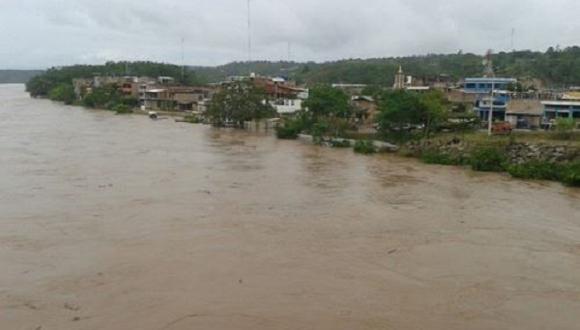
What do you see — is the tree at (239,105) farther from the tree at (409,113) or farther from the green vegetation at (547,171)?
the green vegetation at (547,171)

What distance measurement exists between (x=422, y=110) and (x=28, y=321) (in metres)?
13.2

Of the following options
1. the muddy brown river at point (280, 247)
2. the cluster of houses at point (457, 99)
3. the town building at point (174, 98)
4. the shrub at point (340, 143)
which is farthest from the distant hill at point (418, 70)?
the muddy brown river at point (280, 247)

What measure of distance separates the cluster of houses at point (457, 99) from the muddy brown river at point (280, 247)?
5.60 metres

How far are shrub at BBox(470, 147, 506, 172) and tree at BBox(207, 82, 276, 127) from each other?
10436 mm

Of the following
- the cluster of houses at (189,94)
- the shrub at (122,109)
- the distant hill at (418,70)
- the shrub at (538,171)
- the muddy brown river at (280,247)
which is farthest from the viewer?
the distant hill at (418,70)

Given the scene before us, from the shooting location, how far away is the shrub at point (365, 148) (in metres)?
16.2

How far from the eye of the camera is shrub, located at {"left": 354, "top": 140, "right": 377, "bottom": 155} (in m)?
16.2

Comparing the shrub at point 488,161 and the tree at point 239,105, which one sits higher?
the tree at point 239,105

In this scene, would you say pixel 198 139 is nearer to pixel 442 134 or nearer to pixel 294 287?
pixel 442 134

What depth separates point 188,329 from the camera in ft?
16.8

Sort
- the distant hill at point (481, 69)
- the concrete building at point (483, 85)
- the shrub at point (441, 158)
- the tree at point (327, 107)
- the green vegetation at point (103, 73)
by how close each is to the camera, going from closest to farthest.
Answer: the shrub at point (441, 158), the tree at point (327, 107), the concrete building at point (483, 85), the distant hill at point (481, 69), the green vegetation at point (103, 73)

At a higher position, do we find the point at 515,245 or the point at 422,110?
the point at 422,110

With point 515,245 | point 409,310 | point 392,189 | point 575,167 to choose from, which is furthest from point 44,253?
point 575,167

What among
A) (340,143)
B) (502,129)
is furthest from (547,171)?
(340,143)
